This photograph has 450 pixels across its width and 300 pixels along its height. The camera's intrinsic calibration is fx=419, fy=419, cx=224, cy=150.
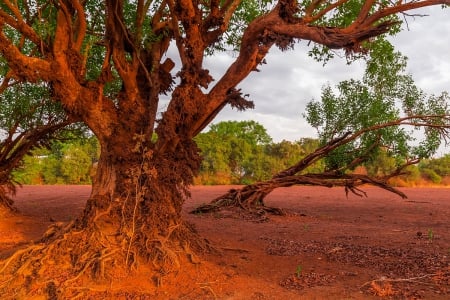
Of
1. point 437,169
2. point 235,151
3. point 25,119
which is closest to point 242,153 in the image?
point 235,151

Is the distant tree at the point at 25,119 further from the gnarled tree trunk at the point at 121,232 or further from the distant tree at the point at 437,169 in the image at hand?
the distant tree at the point at 437,169

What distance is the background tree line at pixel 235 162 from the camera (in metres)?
50.7

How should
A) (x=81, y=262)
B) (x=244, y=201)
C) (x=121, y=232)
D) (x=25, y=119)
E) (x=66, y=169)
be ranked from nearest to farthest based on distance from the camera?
(x=81, y=262), (x=121, y=232), (x=25, y=119), (x=244, y=201), (x=66, y=169)

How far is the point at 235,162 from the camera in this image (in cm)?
5722

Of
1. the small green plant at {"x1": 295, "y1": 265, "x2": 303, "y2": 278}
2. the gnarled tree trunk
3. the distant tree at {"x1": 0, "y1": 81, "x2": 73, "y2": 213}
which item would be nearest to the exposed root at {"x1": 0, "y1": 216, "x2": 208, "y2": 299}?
the gnarled tree trunk

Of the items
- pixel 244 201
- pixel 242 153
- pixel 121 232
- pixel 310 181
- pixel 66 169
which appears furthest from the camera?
pixel 242 153

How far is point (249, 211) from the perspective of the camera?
1606 centimetres

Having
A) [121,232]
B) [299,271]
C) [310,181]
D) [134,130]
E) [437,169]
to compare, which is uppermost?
[437,169]

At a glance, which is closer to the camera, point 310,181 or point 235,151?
point 310,181

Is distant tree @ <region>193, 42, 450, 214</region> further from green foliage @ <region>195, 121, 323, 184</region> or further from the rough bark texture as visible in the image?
green foliage @ <region>195, 121, 323, 184</region>

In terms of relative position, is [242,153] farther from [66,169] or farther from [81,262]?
[81,262]

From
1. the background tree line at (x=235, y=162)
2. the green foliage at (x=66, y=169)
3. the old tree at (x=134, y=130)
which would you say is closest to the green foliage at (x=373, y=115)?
the old tree at (x=134, y=130)

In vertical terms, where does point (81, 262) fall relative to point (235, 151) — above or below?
below

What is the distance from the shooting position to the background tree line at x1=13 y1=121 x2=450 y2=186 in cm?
5074
